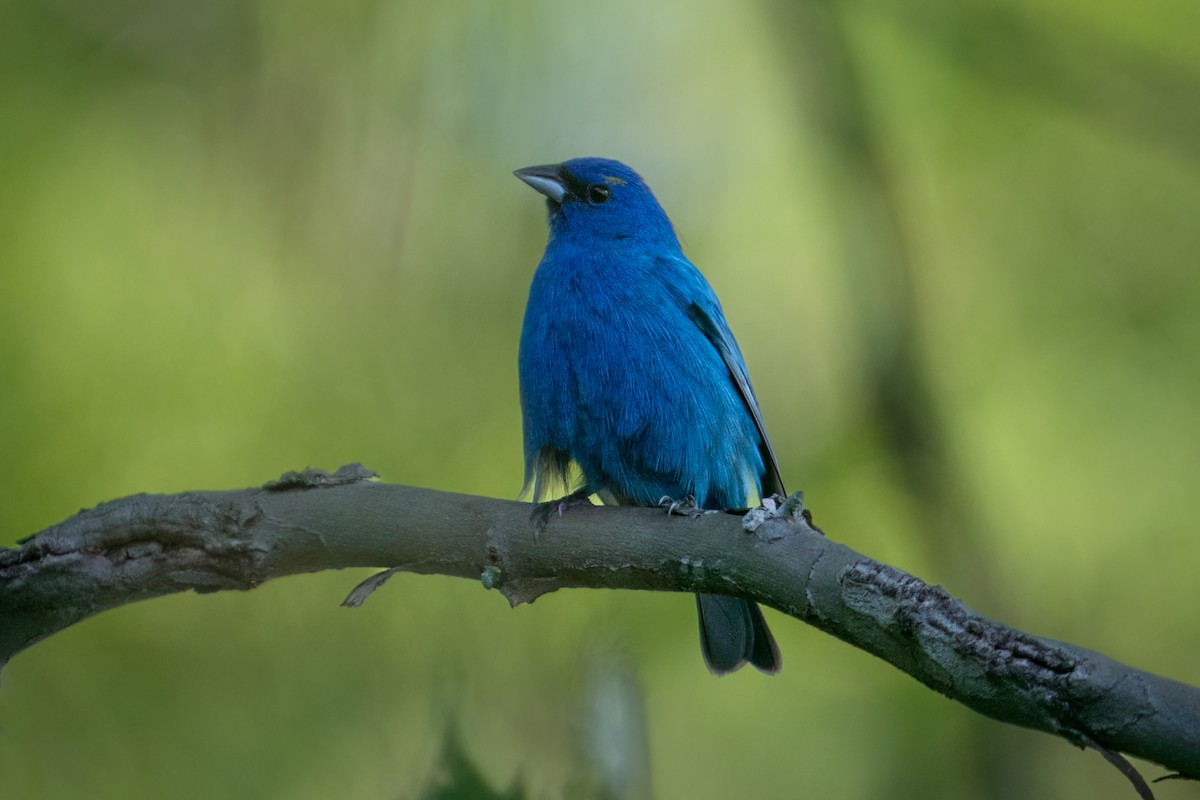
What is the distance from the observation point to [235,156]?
5184 mm

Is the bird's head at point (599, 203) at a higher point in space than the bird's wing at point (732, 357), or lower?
higher

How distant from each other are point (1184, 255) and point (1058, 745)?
2.52 m

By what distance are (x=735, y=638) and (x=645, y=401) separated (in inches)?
47.5

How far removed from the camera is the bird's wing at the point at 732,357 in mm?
5816

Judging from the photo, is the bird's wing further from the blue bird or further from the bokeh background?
the bokeh background

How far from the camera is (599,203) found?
21.4 feet

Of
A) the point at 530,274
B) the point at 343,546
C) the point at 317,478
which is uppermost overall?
the point at 530,274

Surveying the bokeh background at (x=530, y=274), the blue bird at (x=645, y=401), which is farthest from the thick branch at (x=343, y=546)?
the blue bird at (x=645, y=401)

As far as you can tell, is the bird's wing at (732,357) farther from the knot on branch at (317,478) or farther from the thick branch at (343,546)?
the knot on branch at (317,478)

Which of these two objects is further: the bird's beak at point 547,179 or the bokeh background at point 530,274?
the bird's beak at point 547,179

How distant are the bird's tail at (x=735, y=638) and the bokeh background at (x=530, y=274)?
362 mm

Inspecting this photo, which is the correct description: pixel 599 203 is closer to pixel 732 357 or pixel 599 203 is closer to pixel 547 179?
pixel 547 179

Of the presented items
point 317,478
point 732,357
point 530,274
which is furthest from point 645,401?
point 317,478

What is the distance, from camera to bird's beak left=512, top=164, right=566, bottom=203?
6082 millimetres
